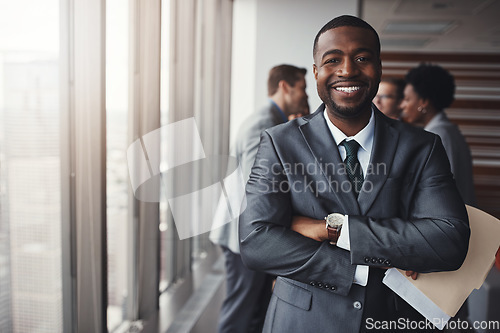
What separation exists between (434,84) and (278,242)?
187 centimetres

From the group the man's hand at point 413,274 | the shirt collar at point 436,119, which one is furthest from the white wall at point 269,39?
the shirt collar at point 436,119

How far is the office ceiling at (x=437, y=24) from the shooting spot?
5594 millimetres

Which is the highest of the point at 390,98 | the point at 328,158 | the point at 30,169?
the point at 390,98

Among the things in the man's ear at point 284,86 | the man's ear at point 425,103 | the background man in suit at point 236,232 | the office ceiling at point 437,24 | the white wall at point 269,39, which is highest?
the office ceiling at point 437,24

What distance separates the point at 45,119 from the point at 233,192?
48.7 inches

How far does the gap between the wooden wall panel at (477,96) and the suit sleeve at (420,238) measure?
7.21 m

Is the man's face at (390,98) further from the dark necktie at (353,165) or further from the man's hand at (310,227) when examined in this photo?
the man's hand at (310,227)

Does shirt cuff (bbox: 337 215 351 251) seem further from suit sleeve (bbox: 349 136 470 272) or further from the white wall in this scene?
the white wall

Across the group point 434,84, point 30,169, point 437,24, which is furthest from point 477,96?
point 30,169

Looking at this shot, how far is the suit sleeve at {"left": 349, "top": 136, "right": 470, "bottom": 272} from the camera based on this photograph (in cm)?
133

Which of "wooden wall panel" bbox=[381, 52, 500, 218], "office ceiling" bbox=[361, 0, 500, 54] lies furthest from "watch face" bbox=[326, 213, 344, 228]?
"wooden wall panel" bbox=[381, 52, 500, 218]

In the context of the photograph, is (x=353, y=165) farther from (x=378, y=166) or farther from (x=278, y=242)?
(x=278, y=242)

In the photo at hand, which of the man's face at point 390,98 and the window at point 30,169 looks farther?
the man's face at point 390,98

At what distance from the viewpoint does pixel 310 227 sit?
4.75ft
